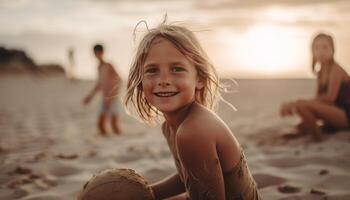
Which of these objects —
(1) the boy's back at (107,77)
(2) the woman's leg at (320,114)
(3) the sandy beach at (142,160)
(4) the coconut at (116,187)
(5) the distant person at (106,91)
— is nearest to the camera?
(4) the coconut at (116,187)

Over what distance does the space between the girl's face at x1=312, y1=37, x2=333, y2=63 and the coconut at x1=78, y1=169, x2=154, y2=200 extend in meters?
3.77

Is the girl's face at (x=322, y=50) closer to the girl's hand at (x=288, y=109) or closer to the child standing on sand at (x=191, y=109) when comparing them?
the girl's hand at (x=288, y=109)

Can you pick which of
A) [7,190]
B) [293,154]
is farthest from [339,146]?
[7,190]

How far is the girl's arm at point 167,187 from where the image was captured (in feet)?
10.6

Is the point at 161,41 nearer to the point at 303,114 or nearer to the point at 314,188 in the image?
the point at 314,188

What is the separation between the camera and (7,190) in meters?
3.77

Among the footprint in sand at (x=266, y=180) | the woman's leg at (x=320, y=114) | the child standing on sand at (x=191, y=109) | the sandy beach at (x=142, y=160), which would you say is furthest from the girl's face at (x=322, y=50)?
the child standing on sand at (x=191, y=109)

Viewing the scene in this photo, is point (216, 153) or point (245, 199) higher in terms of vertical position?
point (216, 153)

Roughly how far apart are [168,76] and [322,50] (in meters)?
3.78

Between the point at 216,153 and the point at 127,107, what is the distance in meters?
0.92

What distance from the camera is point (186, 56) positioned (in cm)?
263

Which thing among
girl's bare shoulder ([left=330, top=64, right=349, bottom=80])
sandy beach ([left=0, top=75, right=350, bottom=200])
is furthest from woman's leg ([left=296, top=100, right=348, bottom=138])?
girl's bare shoulder ([left=330, top=64, right=349, bottom=80])

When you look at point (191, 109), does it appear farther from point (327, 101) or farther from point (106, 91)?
point (106, 91)

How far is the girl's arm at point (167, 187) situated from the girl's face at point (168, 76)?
79 centimetres
